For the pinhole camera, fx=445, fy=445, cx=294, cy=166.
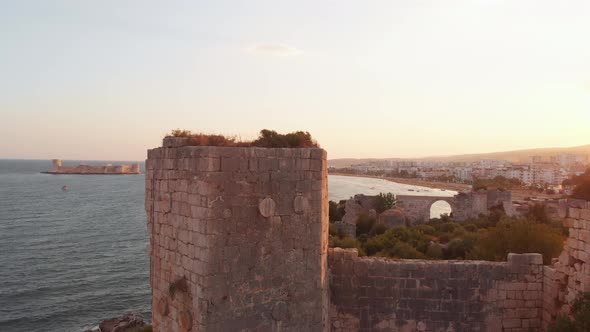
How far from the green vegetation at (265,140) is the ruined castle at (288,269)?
205 millimetres

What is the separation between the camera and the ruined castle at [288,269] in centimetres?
504

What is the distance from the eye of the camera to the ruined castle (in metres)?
5.04

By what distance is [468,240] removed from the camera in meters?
20.6

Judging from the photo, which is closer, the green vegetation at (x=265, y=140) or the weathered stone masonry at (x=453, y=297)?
the green vegetation at (x=265, y=140)

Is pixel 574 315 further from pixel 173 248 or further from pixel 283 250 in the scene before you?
pixel 173 248

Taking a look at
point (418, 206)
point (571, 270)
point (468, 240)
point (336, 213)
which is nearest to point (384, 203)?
point (336, 213)

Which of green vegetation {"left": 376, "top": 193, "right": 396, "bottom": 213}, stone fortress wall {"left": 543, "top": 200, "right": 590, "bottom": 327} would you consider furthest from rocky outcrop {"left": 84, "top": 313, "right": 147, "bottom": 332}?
green vegetation {"left": 376, "top": 193, "right": 396, "bottom": 213}

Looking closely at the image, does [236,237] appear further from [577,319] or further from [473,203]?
[473,203]

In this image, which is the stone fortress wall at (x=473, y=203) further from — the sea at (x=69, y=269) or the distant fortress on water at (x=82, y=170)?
the distant fortress on water at (x=82, y=170)

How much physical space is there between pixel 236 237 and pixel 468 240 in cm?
1794

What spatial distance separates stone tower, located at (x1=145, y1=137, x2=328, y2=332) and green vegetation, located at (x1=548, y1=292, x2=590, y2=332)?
314 cm

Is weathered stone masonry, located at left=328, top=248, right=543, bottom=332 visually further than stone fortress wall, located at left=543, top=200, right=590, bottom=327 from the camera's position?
Yes

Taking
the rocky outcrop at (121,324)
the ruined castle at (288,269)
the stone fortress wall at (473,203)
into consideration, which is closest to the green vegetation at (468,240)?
the stone fortress wall at (473,203)

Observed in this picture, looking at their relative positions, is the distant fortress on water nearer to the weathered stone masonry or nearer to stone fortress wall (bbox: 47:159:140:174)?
stone fortress wall (bbox: 47:159:140:174)
